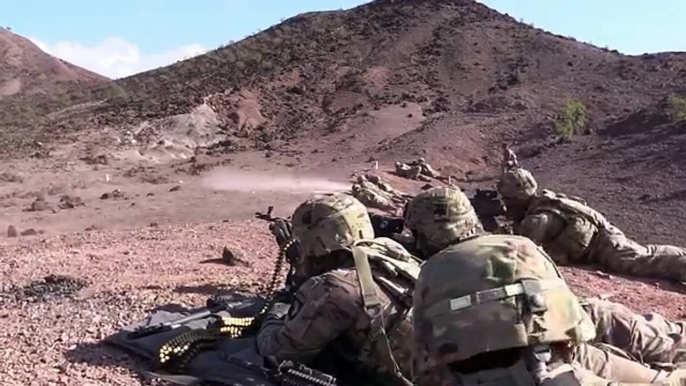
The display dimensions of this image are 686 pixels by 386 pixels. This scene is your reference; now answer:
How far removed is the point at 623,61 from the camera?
109 feet

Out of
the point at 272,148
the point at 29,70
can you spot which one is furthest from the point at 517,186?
the point at 29,70

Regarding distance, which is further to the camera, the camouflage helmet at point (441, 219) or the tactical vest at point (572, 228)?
the tactical vest at point (572, 228)

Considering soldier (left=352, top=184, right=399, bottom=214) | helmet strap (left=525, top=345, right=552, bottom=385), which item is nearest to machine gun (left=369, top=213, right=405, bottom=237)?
helmet strap (left=525, top=345, right=552, bottom=385)

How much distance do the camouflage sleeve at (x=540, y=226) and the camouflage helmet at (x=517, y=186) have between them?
0.41 metres

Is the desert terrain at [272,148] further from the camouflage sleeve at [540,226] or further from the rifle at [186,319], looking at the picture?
the camouflage sleeve at [540,226]

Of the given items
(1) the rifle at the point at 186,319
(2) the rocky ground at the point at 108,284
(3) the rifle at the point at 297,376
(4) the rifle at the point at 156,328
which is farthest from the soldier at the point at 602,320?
(2) the rocky ground at the point at 108,284

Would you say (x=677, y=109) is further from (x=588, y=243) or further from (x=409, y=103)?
(x=588, y=243)

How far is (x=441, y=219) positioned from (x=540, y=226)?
3.93m

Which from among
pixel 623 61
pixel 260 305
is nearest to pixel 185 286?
pixel 260 305

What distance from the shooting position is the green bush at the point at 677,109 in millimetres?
20969

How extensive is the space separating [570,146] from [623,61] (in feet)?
38.2

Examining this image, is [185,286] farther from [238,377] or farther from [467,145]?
[467,145]

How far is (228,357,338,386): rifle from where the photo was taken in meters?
4.44

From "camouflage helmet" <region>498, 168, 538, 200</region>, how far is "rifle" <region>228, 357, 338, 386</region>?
5.51 metres
